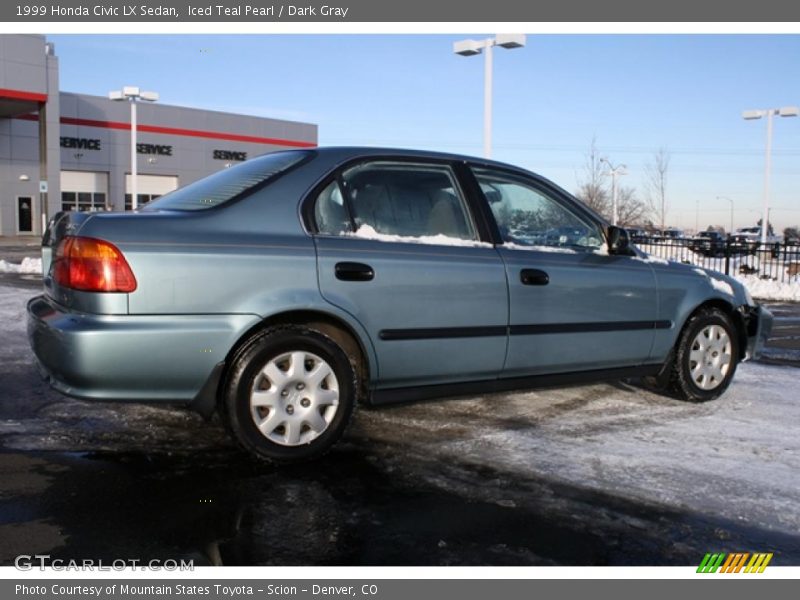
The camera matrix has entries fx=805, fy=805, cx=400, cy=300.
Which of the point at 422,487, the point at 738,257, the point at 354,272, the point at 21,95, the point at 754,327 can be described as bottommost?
the point at 422,487

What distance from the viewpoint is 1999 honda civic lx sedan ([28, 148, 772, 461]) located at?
3809 mm

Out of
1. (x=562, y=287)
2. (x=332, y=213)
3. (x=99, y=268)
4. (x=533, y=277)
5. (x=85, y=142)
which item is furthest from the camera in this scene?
(x=85, y=142)

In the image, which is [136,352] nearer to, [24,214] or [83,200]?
[24,214]

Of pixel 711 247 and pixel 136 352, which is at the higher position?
pixel 711 247

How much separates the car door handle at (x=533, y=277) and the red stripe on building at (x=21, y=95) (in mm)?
36151

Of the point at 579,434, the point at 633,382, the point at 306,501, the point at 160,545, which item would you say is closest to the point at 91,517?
the point at 160,545

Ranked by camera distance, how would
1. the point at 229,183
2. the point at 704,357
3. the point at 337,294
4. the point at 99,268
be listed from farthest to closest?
the point at 704,357, the point at 229,183, the point at 337,294, the point at 99,268

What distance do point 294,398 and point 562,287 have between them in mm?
1844

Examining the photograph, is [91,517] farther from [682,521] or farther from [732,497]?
[732,497]

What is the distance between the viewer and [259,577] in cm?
282

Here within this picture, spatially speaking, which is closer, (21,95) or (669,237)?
(669,237)

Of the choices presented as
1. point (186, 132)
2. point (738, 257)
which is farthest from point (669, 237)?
point (186, 132)

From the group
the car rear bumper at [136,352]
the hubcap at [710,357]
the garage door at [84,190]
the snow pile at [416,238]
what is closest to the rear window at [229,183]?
the snow pile at [416,238]

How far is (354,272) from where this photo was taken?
→ 4.24 meters
